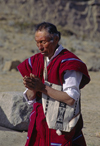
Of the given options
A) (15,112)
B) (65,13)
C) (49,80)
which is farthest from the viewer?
(65,13)

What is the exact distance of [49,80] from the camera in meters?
2.28

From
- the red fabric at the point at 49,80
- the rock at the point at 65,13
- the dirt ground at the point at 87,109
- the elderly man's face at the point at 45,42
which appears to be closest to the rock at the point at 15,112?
the dirt ground at the point at 87,109

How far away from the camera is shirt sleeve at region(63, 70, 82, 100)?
7.06 ft

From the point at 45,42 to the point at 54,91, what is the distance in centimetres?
43

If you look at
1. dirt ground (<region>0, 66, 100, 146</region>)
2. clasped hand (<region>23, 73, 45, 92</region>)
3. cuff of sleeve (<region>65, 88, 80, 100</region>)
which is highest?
clasped hand (<region>23, 73, 45, 92</region>)

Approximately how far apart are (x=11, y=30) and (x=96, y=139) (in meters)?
16.9

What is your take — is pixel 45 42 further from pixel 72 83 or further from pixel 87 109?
pixel 87 109

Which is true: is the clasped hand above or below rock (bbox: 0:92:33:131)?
above

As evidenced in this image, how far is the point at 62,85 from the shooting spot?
225cm

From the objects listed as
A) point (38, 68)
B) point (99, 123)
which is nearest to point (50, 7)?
point (99, 123)

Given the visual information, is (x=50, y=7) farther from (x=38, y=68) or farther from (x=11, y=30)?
(x=38, y=68)

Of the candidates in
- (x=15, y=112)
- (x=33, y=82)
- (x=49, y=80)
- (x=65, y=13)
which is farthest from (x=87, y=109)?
(x=65, y=13)

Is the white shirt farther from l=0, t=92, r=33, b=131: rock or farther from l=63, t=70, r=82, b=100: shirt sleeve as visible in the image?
l=0, t=92, r=33, b=131: rock

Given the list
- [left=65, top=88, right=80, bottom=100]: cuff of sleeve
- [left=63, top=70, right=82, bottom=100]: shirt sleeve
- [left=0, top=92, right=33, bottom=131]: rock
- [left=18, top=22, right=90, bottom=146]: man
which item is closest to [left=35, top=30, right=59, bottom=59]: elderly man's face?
[left=18, top=22, right=90, bottom=146]: man
